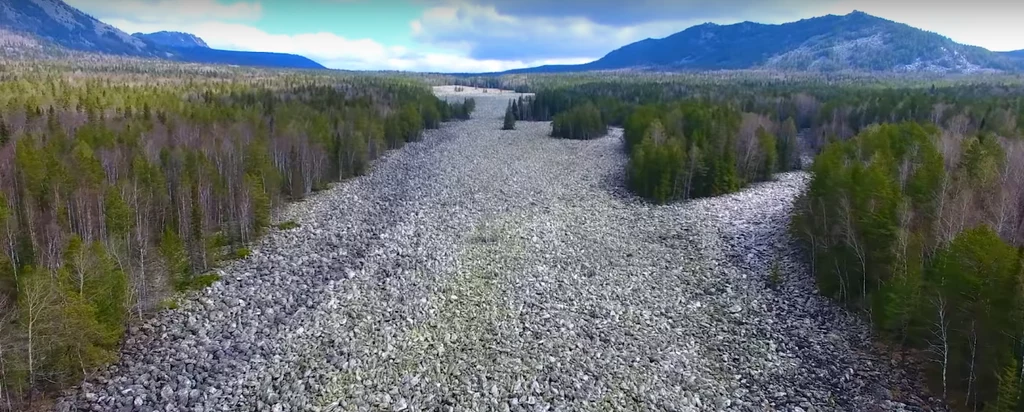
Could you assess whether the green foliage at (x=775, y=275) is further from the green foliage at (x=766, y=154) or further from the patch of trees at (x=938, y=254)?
the green foliage at (x=766, y=154)

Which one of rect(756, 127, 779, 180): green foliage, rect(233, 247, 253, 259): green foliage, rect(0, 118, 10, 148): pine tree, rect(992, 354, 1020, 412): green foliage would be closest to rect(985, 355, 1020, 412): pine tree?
rect(992, 354, 1020, 412): green foliage

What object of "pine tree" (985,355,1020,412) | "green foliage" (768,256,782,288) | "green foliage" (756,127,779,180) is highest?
"green foliage" (756,127,779,180)

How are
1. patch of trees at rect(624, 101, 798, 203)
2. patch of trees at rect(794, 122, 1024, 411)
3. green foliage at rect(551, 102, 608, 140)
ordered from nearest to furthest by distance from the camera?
1. patch of trees at rect(794, 122, 1024, 411)
2. patch of trees at rect(624, 101, 798, 203)
3. green foliage at rect(551, 102, 608, 140)

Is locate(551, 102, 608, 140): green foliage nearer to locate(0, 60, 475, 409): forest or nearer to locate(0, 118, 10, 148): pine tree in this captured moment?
locate(0, 60, 475, 409): forest

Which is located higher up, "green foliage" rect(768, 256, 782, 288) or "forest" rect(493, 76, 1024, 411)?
"forest" rect(493, 76, 1024, 411)

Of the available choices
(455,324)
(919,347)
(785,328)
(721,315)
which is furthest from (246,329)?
(919,347)

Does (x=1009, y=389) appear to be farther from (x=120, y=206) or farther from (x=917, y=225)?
(x=120, y=206)

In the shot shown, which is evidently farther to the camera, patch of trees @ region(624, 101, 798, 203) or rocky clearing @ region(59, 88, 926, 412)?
patch of trees @ region(624, 101, 798, 203)

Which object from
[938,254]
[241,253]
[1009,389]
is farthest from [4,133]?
[1009,389]

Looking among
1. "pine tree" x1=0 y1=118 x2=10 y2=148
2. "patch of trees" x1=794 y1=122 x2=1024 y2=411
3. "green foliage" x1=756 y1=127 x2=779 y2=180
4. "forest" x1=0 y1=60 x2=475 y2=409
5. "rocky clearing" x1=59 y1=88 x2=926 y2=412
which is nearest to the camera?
"patch of trees" x1=794 y1=122 x2=1024 y2=411
